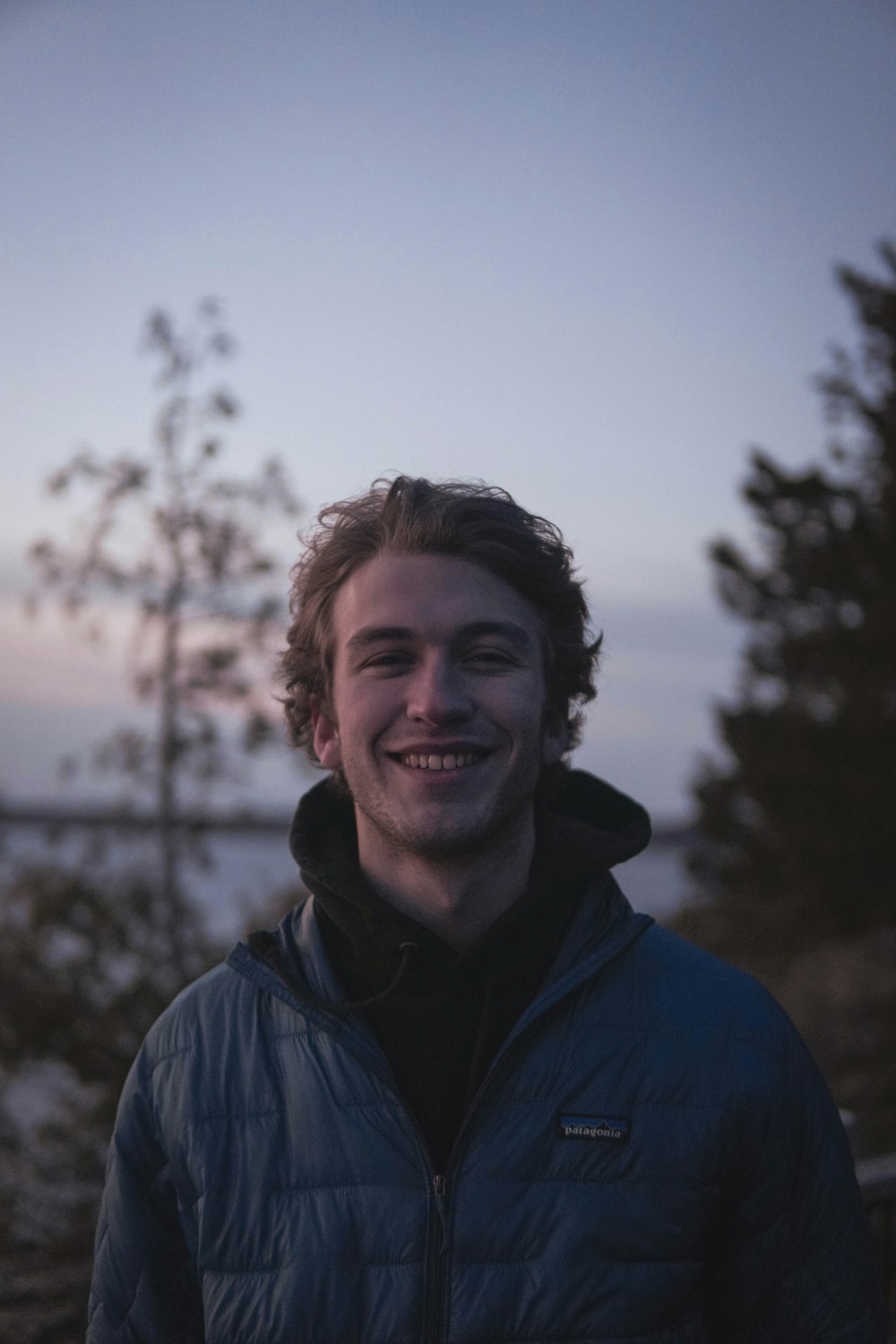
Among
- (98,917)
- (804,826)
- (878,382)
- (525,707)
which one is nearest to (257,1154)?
(525,707)

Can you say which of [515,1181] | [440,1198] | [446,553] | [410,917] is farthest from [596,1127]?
[446,553]

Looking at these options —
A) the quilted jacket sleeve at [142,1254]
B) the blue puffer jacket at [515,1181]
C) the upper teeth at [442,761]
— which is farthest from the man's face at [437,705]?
the quilted jacket sleeve at [142,1254]

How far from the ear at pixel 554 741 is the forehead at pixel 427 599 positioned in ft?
0.84

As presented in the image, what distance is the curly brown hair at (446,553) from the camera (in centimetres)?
227

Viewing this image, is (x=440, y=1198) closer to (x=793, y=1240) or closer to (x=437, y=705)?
(x=793, y=1240)

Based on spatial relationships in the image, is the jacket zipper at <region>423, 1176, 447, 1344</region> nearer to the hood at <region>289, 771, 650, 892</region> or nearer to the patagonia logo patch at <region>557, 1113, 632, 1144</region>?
the patagonia logo patch at <region>557, 1113, 632, 1144</region>

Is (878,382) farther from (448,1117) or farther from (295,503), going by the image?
(448,1117)

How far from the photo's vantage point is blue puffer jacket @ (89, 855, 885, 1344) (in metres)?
1.81

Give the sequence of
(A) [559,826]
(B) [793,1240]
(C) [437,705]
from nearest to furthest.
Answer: (B) [793,1240] < (C) [437,705] < (A) [559,826]

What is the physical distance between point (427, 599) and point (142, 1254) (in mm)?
1280

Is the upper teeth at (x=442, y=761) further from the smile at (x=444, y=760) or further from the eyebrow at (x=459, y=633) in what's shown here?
the eyebrow at (x=459, y=633)

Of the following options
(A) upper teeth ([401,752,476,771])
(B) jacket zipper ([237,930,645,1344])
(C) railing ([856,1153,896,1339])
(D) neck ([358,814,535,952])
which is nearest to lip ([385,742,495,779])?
(A) upper teeth ([401,752,476,771])

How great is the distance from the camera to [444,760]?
208 cm

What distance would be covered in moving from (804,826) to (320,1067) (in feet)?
51.9
